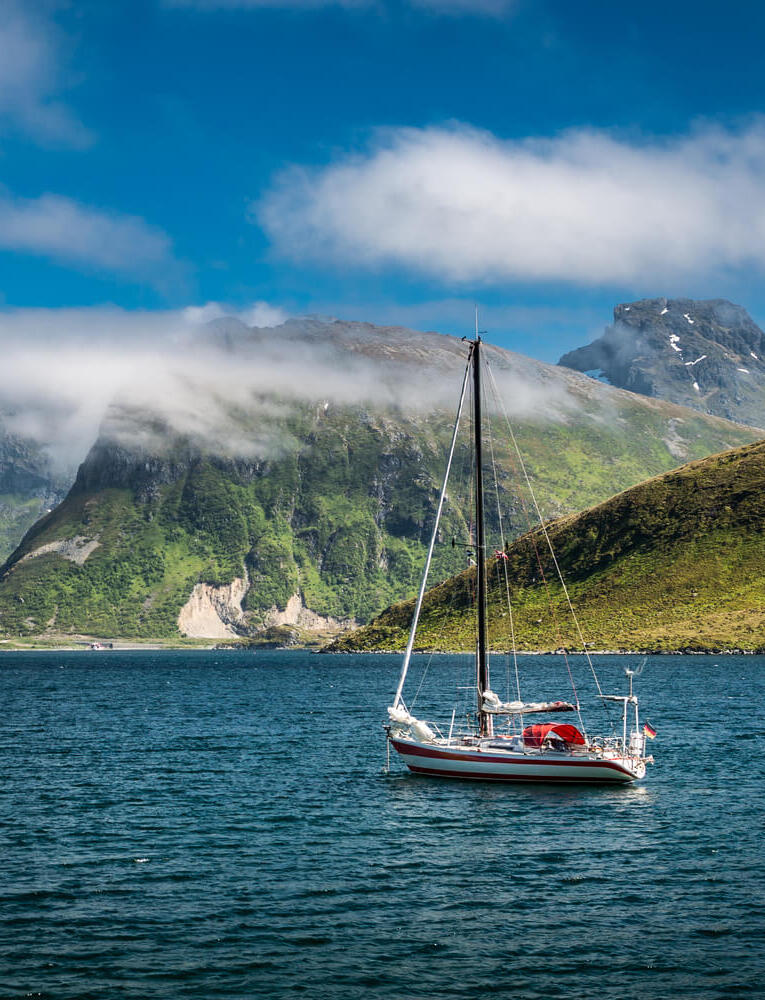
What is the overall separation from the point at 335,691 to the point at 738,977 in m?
145

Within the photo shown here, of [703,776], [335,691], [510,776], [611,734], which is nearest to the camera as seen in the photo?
[510,776]

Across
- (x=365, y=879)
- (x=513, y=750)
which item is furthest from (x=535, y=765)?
(x=365, y=879)

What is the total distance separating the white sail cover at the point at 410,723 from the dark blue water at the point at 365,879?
3.64m

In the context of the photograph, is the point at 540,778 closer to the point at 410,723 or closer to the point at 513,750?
the point at 513,750

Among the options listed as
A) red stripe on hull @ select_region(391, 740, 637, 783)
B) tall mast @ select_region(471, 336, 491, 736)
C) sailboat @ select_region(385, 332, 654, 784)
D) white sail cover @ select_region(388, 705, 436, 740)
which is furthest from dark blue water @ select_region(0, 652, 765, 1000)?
tall mast @ select_region(471, 336, 491, 736)

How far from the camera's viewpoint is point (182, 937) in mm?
37438

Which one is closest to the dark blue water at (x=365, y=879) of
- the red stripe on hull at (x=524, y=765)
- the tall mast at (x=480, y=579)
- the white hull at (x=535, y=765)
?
the red stripe on hull at (x=524, y=765)

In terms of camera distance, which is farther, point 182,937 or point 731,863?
point 731,863

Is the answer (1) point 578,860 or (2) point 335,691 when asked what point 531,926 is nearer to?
(1) point 578,860

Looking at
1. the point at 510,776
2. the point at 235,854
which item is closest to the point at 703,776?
the point at 510,776

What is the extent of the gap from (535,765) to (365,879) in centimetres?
2461

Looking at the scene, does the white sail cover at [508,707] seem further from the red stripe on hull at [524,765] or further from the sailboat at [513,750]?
the red stripe on hull at [524,765]

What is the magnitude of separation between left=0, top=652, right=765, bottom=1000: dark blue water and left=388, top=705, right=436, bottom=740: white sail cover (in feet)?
11.9

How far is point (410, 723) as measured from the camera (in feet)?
238
